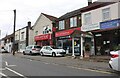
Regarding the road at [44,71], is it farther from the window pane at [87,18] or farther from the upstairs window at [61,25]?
the upstairs window at [61,25]

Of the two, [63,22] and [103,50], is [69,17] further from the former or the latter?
[103,50]

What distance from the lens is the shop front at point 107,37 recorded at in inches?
1170

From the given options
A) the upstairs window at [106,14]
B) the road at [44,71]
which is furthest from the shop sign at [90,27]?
the road at [44,71]

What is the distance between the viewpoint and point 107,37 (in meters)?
31.6

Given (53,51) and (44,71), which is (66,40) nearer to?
(53,51)

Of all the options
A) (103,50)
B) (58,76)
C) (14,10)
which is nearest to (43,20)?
(14,10)

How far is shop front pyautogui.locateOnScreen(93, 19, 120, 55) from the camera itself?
97.5ft

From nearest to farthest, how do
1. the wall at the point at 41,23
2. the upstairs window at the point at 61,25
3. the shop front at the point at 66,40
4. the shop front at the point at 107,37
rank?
1. the shop front at the point at 107,37
2. the shop front at the point at 66,40
3. the upstairs window at the point at 61,25
4. the wall at the point at 41,23

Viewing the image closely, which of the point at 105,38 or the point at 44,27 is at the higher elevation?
the point at 44,27

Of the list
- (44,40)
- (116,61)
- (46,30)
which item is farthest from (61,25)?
(116,61)

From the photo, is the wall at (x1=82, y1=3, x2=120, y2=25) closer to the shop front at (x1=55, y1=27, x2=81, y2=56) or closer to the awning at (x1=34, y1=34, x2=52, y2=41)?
the shop front at (x1=55, y1=27, x2=81, y2=56)

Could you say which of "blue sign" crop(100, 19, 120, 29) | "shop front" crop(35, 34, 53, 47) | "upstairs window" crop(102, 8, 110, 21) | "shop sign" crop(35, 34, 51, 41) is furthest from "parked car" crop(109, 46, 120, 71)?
"shop sign" crop(35, 34, 51, 41)

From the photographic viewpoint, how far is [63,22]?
42.4 m

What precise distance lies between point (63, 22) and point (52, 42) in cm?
483
